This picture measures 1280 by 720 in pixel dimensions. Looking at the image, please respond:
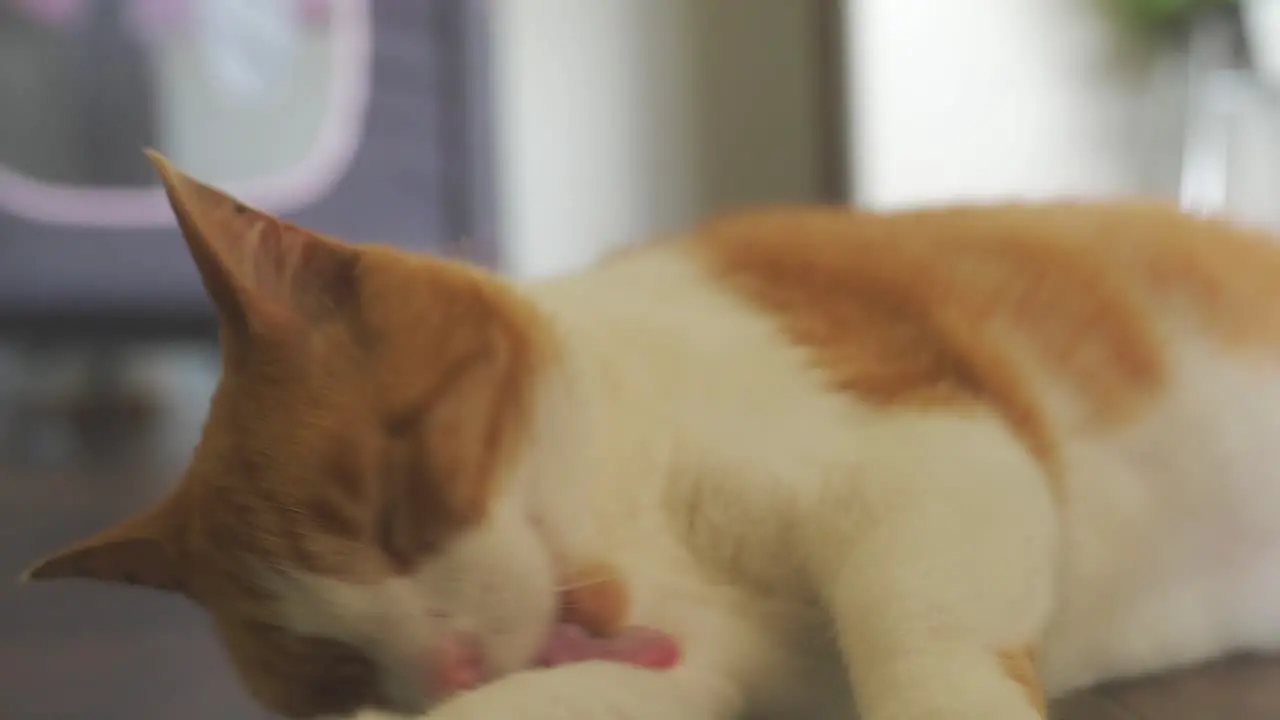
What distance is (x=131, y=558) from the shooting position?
33.0 inches

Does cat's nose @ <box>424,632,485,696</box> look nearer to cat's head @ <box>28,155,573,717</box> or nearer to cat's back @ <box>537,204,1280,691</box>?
cat's head @ <box>28,155,573,717</box>

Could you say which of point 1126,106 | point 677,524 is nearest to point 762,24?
point 1126,106

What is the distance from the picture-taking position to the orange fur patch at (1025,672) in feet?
2.17

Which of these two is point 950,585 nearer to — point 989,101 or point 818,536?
point 818,536

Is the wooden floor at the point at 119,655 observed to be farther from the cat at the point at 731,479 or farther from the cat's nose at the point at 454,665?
the cat's nose at the point at 454,665

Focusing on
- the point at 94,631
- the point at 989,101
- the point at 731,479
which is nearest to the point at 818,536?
the point at 731,479

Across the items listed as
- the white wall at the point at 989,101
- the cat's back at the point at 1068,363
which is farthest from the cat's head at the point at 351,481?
the white wall at the point at 989,101

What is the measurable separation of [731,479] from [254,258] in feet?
1.07

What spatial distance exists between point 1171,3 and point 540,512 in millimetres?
1816

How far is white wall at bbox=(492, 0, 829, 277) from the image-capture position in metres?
2.54

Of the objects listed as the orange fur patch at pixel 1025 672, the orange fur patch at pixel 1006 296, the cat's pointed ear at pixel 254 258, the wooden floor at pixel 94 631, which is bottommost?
the wooden floor at pixel 94 631

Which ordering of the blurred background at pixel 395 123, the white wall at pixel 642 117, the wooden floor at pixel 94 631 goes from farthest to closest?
1. the white wall at pixel 642 117
2. the blurred background at pixel 395 123
3. the wooden floor at pixel 94 631

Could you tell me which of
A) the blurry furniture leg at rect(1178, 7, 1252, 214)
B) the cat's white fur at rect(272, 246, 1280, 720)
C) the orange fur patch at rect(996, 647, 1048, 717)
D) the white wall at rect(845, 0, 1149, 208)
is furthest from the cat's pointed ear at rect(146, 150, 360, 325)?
the blurry furniture leg at rect(1178, 7, 1252, 214)

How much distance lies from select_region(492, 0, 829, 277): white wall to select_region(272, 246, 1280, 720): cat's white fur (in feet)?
5.50
